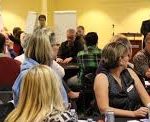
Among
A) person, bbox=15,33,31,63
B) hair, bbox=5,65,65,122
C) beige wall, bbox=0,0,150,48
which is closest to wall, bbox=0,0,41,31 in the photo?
beige wall, bbox=0,0,150,48

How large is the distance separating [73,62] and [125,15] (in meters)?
6.84

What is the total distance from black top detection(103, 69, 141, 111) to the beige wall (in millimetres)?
10447

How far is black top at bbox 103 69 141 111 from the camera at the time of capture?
357cm

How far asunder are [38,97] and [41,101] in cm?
3

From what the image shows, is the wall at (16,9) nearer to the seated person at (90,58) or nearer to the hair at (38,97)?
the seated person at (90,58)

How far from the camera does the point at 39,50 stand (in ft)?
11.1

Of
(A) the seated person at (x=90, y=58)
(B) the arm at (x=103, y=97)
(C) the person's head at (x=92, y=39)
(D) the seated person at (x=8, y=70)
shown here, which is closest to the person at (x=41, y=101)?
(B) the arm at (x=103, y=97)

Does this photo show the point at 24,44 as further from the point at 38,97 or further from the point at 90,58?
the point at 90,58

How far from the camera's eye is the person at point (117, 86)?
3.50 metres

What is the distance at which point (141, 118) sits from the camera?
3.39 meters

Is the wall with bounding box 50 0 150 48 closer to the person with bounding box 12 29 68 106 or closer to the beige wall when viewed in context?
the beige wall

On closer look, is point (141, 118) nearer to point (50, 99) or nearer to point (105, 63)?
point (105, 63)

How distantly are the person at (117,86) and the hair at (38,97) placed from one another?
127 cm

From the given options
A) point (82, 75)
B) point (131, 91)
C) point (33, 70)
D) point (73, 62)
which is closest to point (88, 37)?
point (82, 75)
